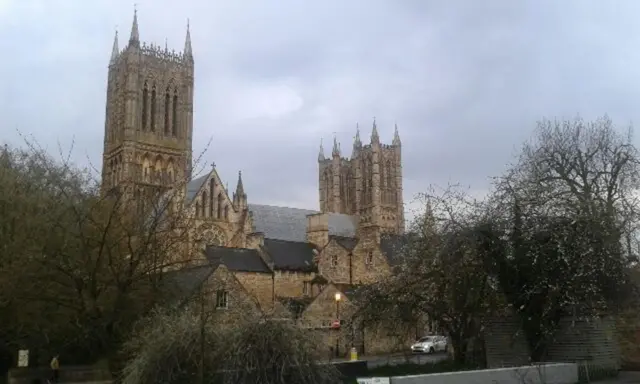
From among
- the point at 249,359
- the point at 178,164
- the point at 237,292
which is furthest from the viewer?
the point at 178,164

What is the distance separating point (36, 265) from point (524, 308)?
15752mm

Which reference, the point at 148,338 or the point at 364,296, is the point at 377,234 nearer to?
the point at 364,296

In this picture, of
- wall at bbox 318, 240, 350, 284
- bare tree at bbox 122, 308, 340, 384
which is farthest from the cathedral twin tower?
bare tree at bbox 122, 308, 340, 384

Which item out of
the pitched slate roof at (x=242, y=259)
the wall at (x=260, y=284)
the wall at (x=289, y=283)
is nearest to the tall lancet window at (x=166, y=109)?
the pitched slate roof at (x=242, y=259)

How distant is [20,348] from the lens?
22219 millimetres

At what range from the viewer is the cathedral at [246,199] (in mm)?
47500

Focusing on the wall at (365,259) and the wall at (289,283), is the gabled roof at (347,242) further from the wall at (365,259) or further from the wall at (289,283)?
the wall at (289,283)

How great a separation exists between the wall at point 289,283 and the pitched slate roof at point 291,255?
43 cm

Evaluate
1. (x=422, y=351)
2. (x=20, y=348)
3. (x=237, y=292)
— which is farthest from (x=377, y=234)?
(x=20, y=348)

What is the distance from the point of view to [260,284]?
48500 mm

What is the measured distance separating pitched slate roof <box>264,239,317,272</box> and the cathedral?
0.40ft

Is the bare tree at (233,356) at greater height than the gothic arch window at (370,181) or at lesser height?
lesser

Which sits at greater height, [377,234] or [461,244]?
[377,234]

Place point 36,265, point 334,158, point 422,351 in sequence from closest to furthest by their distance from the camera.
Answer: point 36,265
point 422,351
point 334,158
